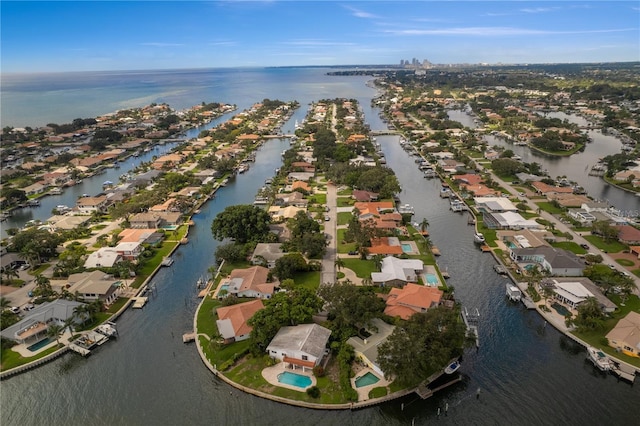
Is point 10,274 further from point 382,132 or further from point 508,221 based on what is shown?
point 382,132

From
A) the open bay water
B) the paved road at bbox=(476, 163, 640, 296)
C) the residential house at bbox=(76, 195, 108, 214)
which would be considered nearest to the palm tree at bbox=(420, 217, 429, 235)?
the open bay water

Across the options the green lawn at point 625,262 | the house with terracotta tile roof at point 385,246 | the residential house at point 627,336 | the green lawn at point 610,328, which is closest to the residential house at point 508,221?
the green lawn at point 625,262

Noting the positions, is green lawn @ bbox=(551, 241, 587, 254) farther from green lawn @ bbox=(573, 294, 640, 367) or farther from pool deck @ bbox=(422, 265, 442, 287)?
pool deck @ bbox=(422, 265, 442, 287)

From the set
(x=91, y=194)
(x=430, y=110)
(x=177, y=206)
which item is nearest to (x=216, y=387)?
(x=177, y=206)

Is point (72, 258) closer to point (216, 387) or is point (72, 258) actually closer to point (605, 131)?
point (216, 387)

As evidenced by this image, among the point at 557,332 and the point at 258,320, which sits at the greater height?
the point at 258,320

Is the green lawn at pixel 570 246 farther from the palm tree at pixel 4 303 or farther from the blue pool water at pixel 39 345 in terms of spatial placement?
the palm tree at pixel 4 303
